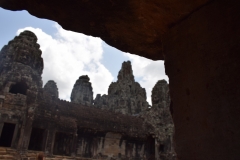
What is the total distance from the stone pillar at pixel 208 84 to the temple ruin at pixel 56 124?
43.4 ft

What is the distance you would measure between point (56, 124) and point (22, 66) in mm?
5494

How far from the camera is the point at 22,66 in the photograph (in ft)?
58.6

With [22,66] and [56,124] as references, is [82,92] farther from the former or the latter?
[56,124]

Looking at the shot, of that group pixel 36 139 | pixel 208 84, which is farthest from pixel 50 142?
pixel 208 84

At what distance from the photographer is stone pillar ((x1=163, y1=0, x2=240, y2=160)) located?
60.1 inches

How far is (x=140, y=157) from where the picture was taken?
21734 millimetres

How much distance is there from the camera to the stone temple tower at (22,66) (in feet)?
54.5

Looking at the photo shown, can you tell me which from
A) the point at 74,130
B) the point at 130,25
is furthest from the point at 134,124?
the point at 130,25

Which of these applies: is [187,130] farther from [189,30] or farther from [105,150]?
[105,150]

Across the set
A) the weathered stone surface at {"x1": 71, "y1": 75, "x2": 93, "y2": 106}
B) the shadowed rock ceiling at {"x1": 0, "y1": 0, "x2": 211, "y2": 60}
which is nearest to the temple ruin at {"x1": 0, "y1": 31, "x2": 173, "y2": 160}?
the shadowed rock ceiling at {"x1": 0, "y1": 0, "x2": 211, "y2": 60}

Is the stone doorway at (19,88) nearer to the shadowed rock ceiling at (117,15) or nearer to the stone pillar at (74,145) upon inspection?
the stone pillar at (74,145)

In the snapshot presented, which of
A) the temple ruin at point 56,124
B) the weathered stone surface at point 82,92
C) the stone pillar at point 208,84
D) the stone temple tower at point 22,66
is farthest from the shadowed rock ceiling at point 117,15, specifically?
the weathered stone surface at point 82,92

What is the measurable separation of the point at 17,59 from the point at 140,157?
14.5 metres

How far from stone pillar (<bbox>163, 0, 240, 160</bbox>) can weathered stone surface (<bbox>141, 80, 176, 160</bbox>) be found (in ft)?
65.9
